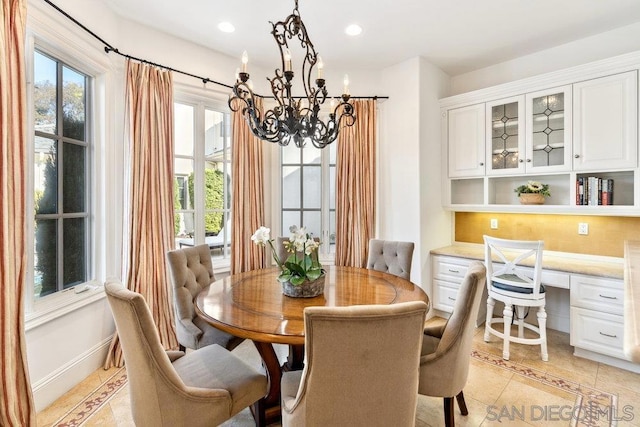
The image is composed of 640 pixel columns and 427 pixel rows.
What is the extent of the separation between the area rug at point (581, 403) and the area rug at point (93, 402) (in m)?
2.91

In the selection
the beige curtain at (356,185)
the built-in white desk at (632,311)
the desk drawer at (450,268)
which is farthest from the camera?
the beige curtain at (356,185)

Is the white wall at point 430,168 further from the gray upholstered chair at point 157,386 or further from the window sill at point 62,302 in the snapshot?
the window sill at point 62,302

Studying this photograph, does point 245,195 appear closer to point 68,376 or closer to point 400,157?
point 400,157

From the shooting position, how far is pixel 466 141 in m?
3.49

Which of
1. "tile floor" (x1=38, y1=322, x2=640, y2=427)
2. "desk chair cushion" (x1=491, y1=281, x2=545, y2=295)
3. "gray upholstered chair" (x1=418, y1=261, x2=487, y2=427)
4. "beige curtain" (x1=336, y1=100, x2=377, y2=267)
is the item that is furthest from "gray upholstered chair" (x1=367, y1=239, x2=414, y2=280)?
"gray upholstered chair" (x1=418, y1=261, x2=487, y2=427)

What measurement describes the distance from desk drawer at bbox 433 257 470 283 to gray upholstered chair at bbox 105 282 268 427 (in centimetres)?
260

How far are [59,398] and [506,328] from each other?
137 inches

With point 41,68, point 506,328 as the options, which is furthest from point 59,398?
point 506,328

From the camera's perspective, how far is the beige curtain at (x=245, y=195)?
333cm

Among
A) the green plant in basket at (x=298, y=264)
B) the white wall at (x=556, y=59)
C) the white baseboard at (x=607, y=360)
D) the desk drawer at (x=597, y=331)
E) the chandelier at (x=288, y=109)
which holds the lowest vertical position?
the white baseboard at (x=607, y=360)

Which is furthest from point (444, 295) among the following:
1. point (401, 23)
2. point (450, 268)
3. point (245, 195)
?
point (401, 23)

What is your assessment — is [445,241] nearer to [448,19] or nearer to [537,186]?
[537,186]

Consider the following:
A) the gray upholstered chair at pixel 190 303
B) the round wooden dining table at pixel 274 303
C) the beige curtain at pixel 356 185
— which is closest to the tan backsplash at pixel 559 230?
the beige curtain at pixel 356 185

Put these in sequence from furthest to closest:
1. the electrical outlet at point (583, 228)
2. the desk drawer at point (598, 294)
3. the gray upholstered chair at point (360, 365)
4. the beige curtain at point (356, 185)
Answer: the beige curtain at point (356, 185) < the electrical outlet at point (583, 228) < the desk drawer at point (598, 294) < the gray upholstered chair at point (360, 365)
